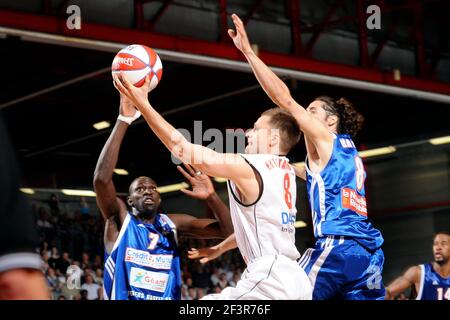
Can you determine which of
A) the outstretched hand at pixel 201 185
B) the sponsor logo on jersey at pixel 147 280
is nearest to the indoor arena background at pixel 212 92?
the sponsor logo on jersey at pixel 147 280

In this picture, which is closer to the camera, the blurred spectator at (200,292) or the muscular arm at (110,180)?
the muscular arm at (110,180)

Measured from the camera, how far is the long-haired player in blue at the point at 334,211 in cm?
556

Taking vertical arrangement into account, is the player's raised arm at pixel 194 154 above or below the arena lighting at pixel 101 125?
below

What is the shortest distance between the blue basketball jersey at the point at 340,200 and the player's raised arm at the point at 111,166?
1.35 metres

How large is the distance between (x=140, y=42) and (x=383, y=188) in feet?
41.7

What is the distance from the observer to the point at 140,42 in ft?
38.7

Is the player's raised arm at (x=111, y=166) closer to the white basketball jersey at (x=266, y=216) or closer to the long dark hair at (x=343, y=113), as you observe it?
the white basketball jersey at (x=266, y=216)

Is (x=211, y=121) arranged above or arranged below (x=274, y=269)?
above

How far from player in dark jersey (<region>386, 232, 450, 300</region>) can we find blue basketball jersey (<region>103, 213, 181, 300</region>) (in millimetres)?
3582

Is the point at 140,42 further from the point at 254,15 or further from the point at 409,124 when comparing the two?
the point at 409,124

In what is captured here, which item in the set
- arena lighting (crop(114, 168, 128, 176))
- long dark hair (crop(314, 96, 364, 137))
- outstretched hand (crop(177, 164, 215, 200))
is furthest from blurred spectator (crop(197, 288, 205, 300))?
long dark hair (crop(314, 96, 364, 137))

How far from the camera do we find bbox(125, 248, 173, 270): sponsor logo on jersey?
669cm

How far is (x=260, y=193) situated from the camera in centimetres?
498
